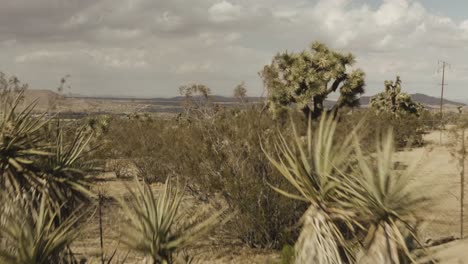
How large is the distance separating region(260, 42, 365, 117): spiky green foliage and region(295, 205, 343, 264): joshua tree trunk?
17516 mm

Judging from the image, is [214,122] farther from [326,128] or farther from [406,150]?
[406,150]

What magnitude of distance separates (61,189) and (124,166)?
22.1 meters

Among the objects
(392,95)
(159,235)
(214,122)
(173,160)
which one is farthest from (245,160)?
(392,95)

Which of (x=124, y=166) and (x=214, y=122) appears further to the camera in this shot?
(x=124, y=166)

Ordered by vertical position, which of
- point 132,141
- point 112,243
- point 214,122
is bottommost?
point 112,243

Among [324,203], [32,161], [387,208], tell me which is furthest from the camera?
[32,161]

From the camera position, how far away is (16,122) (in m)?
6.55

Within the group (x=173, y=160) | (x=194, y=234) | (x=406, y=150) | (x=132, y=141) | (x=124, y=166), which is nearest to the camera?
(x=406, y=150)

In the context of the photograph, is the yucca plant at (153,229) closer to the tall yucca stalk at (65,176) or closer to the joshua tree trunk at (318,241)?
the joshua tree trunk at (318,241)

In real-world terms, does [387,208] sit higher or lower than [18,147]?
lower

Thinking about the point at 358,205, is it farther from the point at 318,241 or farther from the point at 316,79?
the point at 316,79

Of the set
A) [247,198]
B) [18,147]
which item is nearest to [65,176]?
[18,147]

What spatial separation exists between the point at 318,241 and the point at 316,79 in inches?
765

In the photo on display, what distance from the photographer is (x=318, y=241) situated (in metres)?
4.99
